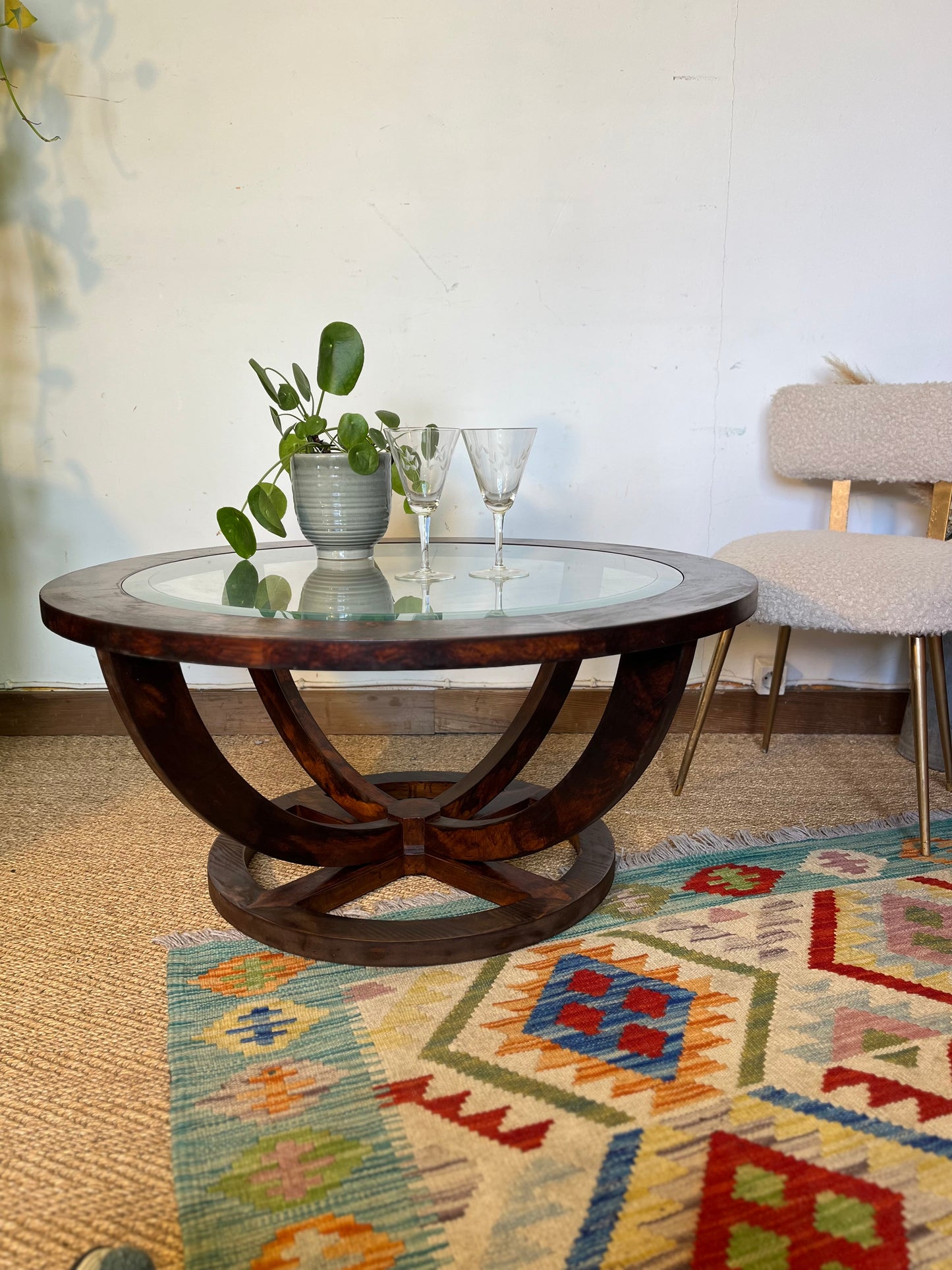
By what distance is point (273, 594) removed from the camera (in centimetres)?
113

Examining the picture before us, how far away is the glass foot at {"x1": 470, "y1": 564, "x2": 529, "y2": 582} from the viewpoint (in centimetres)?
124

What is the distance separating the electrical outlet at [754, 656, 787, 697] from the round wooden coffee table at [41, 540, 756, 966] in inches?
31.6

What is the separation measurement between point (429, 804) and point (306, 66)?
1.48 metres

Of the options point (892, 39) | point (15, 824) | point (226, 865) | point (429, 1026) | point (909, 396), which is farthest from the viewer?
point (892, 39)

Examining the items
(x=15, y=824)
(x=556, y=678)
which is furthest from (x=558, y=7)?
(x=15, y=824)

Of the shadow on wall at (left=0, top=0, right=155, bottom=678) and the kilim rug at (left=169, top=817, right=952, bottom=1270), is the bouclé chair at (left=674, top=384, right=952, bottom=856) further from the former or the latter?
the shadow on wall at (left=0, top=0, right=155, bottom=678)

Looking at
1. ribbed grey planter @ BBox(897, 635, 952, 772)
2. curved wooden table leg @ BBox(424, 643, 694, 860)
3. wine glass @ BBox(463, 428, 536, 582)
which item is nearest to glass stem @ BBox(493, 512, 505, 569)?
wine glass @ BBox(463, 428, 536, 582)

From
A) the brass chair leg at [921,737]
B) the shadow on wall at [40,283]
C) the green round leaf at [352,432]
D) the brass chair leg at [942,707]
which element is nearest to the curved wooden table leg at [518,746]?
the green round leaf at [352,432]

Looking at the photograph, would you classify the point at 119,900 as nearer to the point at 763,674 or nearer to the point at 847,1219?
the point at 847,1219

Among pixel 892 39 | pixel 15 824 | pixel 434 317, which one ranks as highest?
pixel 892 39

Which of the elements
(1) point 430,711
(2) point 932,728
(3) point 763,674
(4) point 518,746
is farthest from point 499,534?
(2) point 932,728

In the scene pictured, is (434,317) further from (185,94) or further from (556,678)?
(556,678)

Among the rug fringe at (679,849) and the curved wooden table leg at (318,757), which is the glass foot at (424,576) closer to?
the curved wooden table leg at (318,757)

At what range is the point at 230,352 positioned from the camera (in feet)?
6.67
